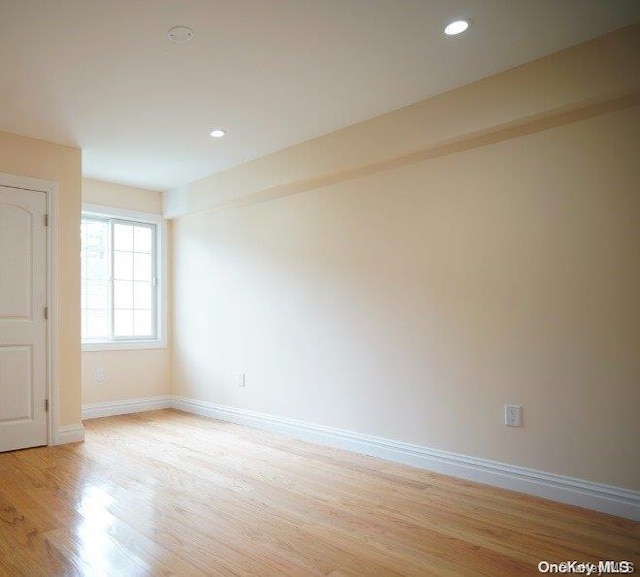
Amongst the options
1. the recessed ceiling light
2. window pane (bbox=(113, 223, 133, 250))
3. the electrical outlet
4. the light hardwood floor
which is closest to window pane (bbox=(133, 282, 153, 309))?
window pane (bbox=(113, 223, 133, 250))

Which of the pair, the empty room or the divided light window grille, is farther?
the divided light window grille

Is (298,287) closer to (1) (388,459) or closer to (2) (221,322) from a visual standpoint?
(2) (221,322)

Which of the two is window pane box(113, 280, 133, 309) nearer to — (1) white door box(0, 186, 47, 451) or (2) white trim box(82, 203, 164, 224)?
(2) white trim box(82, 203, 164, 224)

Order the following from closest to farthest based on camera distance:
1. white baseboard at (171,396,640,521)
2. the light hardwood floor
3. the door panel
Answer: the light hardwood floor → white baseboard at (171,396,640,521) → the door panel

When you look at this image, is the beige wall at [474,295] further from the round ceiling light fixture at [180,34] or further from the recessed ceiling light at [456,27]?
the round ceiling light fixture at [180,34]

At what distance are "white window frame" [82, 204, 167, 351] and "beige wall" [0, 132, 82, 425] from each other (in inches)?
39.1

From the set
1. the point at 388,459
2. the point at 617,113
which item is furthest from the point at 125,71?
the point at 388,459

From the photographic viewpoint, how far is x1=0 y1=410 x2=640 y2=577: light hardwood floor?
206cm

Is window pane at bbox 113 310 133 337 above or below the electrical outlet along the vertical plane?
above

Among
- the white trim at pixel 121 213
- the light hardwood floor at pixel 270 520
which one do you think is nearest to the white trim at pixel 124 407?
the light hardwood floor at pixel 270 520

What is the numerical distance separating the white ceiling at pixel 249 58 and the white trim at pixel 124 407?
2605 millimetres

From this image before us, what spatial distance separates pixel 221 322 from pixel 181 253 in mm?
1066

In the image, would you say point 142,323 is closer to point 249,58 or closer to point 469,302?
point 249,58

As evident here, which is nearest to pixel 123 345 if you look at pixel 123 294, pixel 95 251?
pixel 123 294
